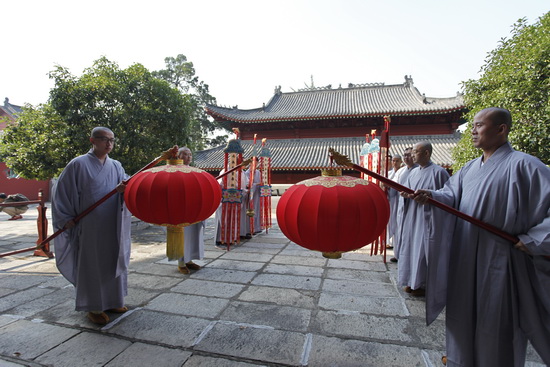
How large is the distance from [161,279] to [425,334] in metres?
3.42

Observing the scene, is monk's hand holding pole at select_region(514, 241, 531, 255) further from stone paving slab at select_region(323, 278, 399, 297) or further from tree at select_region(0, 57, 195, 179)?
tree at select_region(0, 57, 195, 179)

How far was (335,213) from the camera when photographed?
1.55 meters

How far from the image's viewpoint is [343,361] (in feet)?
6.97

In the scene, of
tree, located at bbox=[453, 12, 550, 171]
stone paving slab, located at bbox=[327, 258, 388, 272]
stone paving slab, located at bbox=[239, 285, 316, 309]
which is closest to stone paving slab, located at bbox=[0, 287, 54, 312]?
stone paving slab, located at bbox=[239, 285, 316, 309]

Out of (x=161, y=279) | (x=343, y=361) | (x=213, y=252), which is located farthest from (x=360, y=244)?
(x=213, y=252)

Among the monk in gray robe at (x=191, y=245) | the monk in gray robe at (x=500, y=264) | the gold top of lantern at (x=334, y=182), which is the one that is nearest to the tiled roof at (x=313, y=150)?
the monk in gray robe at (x=191, y=245)

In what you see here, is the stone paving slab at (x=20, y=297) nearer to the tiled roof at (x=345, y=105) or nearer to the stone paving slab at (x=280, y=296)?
the stone paving slab at (x=280, y=296)

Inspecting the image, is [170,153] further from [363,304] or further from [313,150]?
[313,150]

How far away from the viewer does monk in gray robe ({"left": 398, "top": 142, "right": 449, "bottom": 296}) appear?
3229mm

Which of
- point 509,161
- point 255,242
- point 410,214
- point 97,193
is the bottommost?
point 255,242

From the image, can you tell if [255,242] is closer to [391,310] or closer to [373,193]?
[391,310]

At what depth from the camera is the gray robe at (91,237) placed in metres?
2.70

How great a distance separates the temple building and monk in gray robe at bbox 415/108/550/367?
1108 centimetres

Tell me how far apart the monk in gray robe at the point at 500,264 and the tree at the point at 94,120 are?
7.85 m
